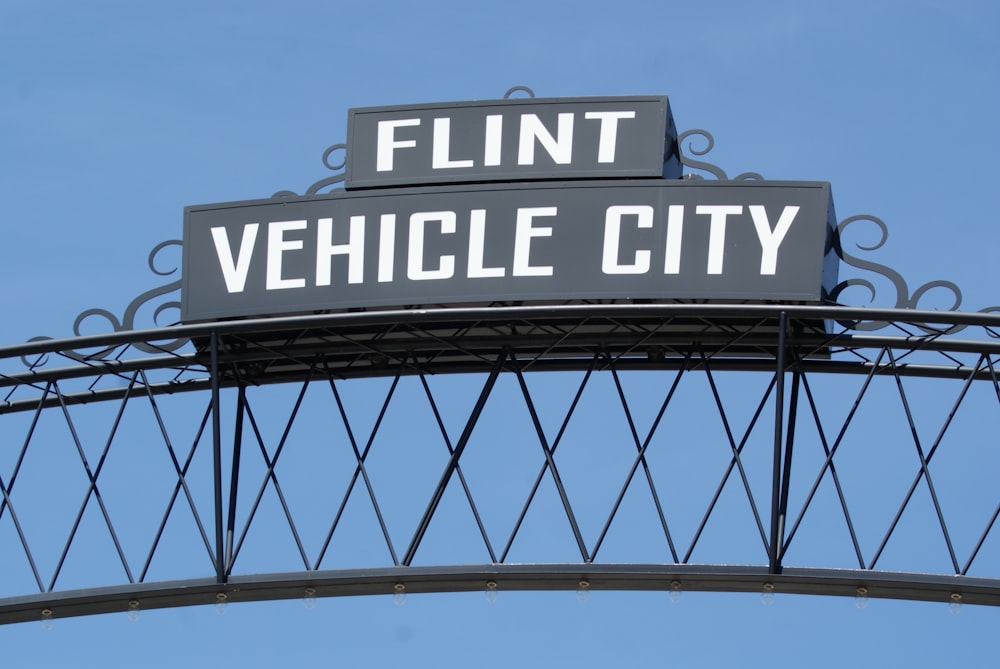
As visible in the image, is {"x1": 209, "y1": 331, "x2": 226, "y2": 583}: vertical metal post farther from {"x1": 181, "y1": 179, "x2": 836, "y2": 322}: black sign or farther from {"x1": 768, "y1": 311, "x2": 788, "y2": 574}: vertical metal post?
{"x1": 768, "y1": 311, "x2": 788, "y2": 574}: vertical metal post

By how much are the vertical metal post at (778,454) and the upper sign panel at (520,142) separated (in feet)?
8.15

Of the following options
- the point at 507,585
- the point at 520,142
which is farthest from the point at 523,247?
the point at 507,585

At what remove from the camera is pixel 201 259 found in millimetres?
25828

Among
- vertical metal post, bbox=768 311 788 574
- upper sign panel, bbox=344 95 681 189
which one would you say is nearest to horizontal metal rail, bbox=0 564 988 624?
vertical metal post, bbox=768 311 788 574

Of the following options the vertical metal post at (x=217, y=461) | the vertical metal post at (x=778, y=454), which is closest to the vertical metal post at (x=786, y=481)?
the vertical metal post at (x=778, y=454)

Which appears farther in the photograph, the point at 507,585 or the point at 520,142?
the point at 520,142

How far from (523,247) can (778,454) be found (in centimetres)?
359

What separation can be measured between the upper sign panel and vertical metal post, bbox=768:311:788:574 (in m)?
2.48

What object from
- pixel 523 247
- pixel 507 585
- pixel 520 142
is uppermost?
pixel 520 142

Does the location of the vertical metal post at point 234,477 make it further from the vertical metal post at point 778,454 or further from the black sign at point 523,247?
the vertical metal post at point 778,454

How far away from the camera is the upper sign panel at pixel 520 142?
2528 cm

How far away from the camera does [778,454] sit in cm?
2405

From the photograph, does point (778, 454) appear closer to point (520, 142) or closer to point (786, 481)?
point (786, 481)

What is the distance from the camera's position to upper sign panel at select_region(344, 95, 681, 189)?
82.9ft
